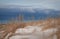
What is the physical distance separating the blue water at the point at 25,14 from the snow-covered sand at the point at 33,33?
0.14 m

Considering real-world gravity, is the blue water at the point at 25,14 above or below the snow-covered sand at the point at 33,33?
above

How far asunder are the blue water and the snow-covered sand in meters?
0.14

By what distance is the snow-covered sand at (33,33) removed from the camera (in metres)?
1.41

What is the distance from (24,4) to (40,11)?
0.23m

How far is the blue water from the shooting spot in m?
1.44

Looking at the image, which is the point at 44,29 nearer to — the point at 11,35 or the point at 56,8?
the point at 56,8

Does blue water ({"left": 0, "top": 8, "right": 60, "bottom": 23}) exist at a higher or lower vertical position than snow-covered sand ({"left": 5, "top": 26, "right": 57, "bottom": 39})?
higher

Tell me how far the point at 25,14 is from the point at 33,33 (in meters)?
0.26

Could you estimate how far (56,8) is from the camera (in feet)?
4.75

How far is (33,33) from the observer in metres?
1.43

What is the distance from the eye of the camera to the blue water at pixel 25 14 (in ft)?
4.71

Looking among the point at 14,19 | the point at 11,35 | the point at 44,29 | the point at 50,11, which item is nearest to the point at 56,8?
the point at 50,11

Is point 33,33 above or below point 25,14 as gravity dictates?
below

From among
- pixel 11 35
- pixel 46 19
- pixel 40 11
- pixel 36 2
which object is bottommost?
pixel 11 35
